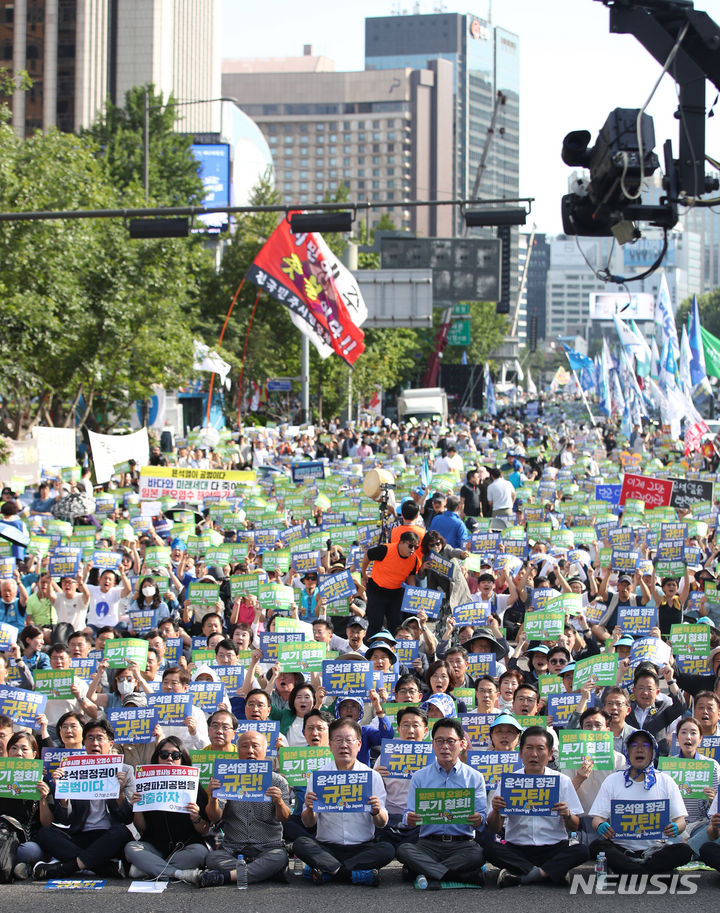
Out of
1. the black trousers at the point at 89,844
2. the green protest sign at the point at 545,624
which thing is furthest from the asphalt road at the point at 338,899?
the green protest sign at the point at 545,624

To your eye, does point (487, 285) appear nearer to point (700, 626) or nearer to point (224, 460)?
point (224, 460)

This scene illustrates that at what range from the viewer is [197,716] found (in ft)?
33.5

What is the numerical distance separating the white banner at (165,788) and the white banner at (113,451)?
1671 cm

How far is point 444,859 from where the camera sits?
8.75 m

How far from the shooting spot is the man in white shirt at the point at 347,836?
8.76 meters

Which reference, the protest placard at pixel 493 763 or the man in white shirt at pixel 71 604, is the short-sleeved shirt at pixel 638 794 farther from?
the man in white shirt at pixel 71 604

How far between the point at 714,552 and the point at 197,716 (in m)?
9.13

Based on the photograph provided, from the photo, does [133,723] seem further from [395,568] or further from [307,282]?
[307,282]

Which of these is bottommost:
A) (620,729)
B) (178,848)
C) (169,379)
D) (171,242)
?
(178,848)

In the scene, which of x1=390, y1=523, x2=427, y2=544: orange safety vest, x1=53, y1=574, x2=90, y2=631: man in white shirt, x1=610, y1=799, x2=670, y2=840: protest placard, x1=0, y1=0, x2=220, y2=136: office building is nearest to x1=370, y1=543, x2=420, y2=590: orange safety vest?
x1=390, y1=523, x2=427, y2=544: orange safety vest

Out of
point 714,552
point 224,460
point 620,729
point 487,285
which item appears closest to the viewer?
point 620,729

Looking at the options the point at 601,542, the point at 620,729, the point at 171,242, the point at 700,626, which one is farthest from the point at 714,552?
the point at 171,242

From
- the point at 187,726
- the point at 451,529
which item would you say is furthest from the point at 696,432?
the point at 187,726

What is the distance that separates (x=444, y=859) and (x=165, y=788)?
71.1 inches
